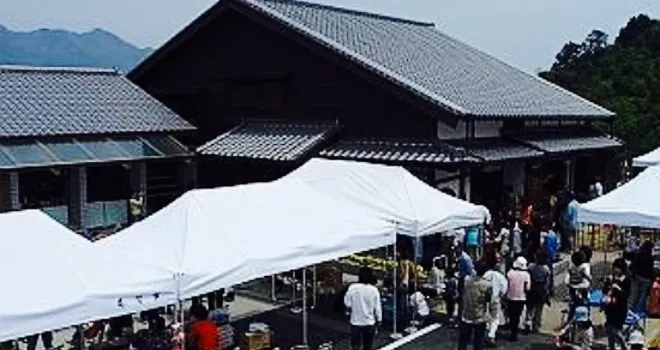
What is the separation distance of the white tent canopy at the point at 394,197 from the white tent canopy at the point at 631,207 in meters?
1.96

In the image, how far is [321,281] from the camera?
537 inches

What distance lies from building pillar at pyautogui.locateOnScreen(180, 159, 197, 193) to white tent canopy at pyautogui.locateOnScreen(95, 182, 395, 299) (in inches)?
336

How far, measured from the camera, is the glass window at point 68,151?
16719 millimetres

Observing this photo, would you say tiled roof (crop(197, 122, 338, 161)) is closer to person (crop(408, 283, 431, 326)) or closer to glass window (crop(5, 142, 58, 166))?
glass window (crop(5, 142, 58, 166))

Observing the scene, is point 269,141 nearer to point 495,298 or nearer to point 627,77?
point 495,298

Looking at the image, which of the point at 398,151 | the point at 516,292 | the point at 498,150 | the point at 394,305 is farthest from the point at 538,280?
the point at 498,150

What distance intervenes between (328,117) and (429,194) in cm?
633

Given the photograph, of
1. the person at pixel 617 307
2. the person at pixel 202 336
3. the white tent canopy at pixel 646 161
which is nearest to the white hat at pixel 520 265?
the person at pixel 617 307

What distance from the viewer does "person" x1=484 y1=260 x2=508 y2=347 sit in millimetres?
10586

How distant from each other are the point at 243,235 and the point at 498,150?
928cm

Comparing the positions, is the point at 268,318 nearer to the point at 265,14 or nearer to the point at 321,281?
the point at 321,281

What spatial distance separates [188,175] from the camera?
20.2 meters

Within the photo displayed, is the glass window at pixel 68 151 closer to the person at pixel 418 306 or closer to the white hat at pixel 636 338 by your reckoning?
the person at pixel 418 306

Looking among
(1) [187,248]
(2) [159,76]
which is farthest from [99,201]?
(1) [187,248]
